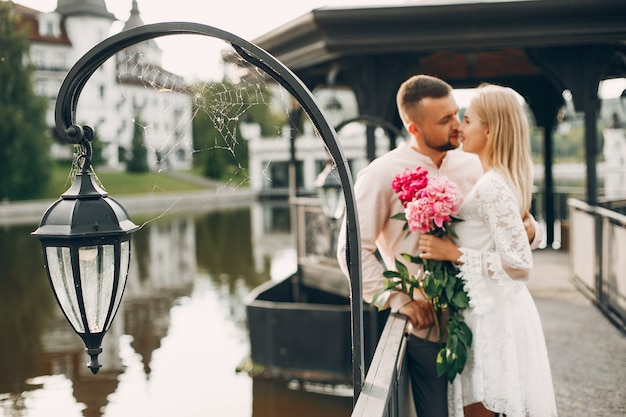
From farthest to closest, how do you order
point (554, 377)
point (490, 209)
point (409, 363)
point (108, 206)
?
point (554, 377) → point (409, 363) → point (490, 209) → point (108, 206)

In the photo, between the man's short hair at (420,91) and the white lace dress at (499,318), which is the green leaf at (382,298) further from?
the man's short hair at (420,91)

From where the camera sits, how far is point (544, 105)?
13.7 m

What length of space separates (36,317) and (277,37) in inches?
288

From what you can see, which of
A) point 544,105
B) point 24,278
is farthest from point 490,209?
point 24,278

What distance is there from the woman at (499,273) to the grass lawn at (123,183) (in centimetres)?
4610

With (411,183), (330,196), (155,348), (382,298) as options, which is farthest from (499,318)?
(155,348)

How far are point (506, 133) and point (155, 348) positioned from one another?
27.5 feet

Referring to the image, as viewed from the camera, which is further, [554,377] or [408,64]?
[408,64]

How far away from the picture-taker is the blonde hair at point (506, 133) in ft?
10.6

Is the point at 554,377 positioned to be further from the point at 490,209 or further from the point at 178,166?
the point at 178,166

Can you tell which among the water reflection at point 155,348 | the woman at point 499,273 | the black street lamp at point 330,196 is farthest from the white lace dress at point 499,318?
the black street lamp at point 330,196

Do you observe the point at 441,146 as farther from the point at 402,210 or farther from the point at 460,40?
the point at 460,40

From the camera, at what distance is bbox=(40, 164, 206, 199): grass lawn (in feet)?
160

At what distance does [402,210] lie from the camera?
12.0 ft
